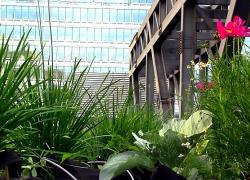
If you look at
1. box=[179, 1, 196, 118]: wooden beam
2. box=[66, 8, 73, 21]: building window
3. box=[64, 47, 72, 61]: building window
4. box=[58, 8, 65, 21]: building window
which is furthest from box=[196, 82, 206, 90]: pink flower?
box=[66, 8, 73, 21]: building window

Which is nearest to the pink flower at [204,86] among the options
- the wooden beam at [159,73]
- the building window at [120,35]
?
the wooden beam at [159,73]

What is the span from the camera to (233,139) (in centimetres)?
190

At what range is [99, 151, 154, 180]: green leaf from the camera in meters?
1.72

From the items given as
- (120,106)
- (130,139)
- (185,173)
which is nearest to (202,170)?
(185,173)

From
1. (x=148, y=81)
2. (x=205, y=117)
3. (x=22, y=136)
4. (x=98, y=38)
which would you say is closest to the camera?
(x=22, y=136)

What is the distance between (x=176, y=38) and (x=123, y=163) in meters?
15.8

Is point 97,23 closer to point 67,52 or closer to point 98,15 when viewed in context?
point 98,15

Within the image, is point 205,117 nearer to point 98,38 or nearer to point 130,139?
point 130,139

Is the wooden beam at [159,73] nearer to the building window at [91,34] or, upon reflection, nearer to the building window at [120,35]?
the building window at [91,34]

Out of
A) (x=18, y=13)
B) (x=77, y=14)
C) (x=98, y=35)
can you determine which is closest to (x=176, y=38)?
(x=98, y=35)

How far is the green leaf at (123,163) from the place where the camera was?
1.72m

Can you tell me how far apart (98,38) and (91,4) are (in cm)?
327

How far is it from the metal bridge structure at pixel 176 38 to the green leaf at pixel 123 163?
239cm

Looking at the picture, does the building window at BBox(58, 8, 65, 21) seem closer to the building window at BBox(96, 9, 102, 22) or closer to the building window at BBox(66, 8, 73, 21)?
the building window at BBox(66, 8, 73, 21)
